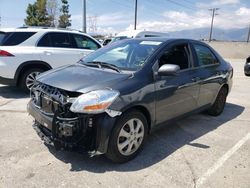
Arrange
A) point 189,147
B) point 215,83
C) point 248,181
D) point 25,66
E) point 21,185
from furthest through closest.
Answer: point 25,66
point 215,83
point 189,147
point 248,181
point 21,185

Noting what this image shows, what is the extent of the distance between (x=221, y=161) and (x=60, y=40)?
223 inches

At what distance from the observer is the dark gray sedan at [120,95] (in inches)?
127

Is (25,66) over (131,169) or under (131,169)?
over

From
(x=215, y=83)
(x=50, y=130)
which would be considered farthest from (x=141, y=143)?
(x=215, y=83)

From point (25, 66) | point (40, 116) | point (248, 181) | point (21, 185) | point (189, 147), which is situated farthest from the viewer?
point (25, 66)

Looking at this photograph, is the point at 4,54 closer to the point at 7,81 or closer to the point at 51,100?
the point at 7,81

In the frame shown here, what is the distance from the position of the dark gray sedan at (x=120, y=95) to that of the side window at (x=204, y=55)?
1.5 inches

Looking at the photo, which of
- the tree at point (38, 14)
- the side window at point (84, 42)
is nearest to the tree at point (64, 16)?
the tree at point (38, 14)

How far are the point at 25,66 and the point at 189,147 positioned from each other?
189 inches

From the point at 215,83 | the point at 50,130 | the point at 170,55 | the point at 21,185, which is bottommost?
the point at 21,185

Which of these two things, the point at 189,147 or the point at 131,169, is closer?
the point at 131,169

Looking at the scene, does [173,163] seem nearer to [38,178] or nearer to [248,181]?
[248,181]

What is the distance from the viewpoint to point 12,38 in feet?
23.0

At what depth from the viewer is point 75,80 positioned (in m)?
3.52
